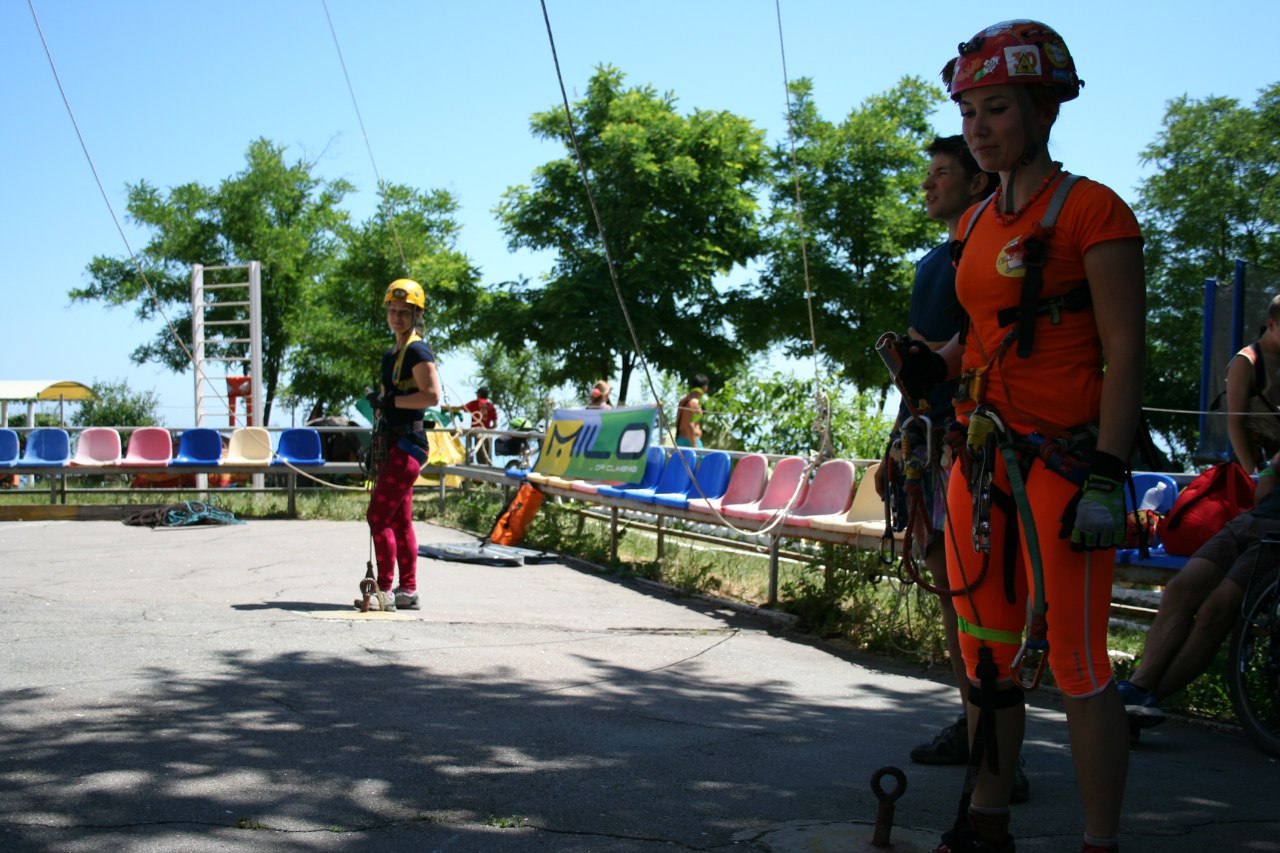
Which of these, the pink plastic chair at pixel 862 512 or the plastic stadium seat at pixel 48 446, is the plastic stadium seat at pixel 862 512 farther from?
the plastic stadium seat at pixel 48 446

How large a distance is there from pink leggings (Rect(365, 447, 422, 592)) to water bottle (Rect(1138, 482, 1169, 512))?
438 cm

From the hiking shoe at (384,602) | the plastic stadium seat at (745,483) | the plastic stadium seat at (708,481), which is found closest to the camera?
the hiking shoe at (384,602)

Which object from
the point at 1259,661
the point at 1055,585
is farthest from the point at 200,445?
the point at 1055,585

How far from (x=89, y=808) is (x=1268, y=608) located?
4200 millimetres

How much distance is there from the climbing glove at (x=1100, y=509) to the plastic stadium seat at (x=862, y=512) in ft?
16.1

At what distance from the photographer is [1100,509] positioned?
2809 millimetres

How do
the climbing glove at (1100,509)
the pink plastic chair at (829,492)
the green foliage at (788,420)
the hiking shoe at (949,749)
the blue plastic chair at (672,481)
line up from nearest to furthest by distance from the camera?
the climbing glove at (1100,509)
the hiking shoe at (949,749)
the pink plastic chair at (829,492)
the blue plastic chair at (672,481)
the green foliage at (788,420)

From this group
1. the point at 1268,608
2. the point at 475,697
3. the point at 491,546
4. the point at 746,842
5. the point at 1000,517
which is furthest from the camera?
the point at 491,546

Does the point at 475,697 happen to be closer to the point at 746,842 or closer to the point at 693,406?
the point at 746,842

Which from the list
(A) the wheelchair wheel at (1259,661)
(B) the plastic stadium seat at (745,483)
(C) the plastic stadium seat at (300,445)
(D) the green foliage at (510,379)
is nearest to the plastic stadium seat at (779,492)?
(B) the plastic stadium seat at (745,483)

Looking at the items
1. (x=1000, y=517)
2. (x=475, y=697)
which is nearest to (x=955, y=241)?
(x=1000, y=517)

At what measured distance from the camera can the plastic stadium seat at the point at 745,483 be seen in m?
9.90

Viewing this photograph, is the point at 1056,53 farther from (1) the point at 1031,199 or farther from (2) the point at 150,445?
(2) the point at 150,445

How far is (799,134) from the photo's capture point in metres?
39.1
